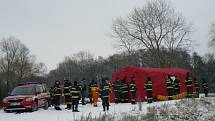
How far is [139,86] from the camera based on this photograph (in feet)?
106

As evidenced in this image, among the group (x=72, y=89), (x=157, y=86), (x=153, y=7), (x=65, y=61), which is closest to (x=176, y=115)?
(x=72, y=89)

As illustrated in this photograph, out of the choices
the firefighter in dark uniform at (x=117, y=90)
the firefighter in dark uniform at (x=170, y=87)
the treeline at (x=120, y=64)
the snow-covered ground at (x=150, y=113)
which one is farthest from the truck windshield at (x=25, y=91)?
the treeline at (x=120, y=64)

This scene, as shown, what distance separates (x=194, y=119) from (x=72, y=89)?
7468mm

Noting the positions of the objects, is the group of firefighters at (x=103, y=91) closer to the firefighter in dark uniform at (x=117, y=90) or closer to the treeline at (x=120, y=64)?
the firefighter in dark uniform at (x=117, y=90)

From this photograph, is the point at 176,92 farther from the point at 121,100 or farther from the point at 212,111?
the point at 212,111

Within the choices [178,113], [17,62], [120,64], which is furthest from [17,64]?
[178,113]

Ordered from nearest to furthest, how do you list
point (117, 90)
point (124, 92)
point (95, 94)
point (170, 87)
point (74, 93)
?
point (74, 93)
point (95, 94)
point (124, 92)
point (117, 90)
point (170, 87)

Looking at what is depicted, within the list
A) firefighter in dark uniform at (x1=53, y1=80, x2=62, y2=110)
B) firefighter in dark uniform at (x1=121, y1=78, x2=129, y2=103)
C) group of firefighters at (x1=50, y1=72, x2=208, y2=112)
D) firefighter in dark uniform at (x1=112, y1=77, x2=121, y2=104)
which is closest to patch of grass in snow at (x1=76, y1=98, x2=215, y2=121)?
group of firefighters at (x1=50, y1=72, x2=208, y2=112)

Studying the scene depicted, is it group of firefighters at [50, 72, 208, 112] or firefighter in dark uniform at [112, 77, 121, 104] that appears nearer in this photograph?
group of firefighters at [50, 72, 208, 112]

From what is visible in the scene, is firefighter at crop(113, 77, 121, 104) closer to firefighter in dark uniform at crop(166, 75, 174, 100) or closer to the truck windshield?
firefighter in dark uniform at crop(166, 75, 174, 100)

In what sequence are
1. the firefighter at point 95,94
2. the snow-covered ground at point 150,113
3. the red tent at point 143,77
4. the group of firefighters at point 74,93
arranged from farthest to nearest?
the red tent at point 143,77, the firefighter at point 95,94, the group of firefighters at point 74,93, the snow-covered ground at point 150,113

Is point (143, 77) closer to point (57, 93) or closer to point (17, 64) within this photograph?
point (57, 93)

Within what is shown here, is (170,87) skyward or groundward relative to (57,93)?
skyward

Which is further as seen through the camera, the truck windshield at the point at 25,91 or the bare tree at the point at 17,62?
the bare tree at the point at 17,62
